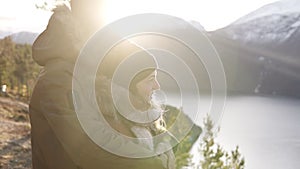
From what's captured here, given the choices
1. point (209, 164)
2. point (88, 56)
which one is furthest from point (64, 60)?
point (209, 164)

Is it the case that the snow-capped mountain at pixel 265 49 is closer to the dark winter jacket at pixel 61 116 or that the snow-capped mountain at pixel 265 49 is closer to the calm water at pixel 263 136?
the calm water at pixel 263 136

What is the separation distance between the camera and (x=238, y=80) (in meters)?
94.5

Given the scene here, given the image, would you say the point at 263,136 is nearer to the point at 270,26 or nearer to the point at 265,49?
the point at 265,49

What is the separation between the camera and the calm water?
25359mm

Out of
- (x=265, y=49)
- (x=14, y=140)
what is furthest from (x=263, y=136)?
(x=265, y=49)

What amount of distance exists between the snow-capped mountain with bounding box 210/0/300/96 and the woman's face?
9039 centimetres

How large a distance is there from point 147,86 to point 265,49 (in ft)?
441

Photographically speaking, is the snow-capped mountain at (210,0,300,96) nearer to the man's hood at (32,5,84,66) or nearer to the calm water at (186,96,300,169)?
the calm water at (186,96,300,169)

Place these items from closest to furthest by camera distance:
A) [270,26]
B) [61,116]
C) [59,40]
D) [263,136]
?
1. [61,116]
2. [59,40]
3. [263,136]
4. [270,26]

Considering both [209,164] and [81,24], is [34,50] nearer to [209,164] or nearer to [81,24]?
[81,24]

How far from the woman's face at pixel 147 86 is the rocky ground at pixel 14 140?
17.4 feet

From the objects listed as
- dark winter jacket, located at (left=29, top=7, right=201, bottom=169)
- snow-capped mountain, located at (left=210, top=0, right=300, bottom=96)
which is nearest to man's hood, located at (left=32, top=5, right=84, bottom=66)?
dark winter jacket, located at (left=29, top=7, right=201, bottom=169)

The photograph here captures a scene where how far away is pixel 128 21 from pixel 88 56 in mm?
258

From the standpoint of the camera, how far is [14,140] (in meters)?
7.11
